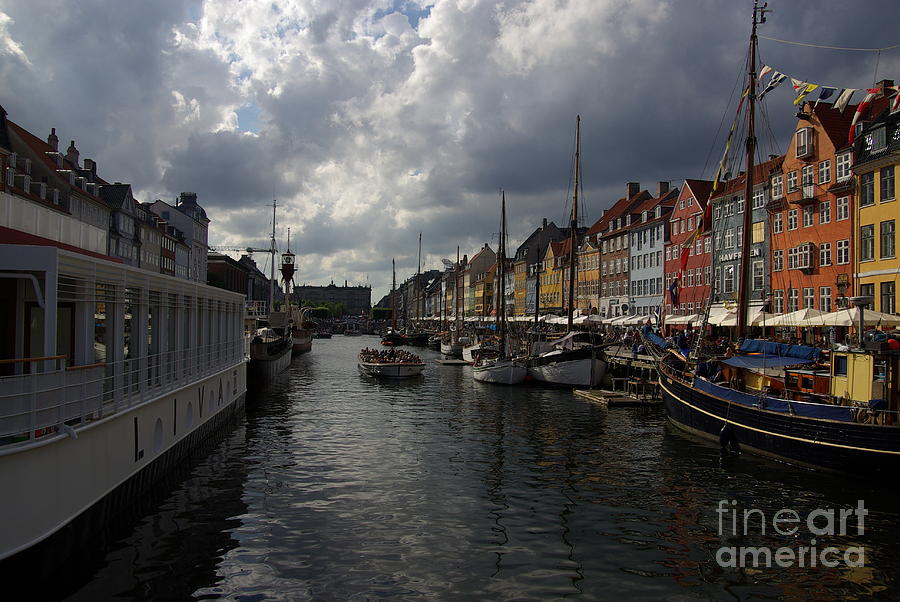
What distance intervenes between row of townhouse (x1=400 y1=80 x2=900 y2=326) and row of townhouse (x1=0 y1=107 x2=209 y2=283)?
39606 millimetres

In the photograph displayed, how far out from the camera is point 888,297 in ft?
123

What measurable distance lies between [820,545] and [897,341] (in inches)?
318

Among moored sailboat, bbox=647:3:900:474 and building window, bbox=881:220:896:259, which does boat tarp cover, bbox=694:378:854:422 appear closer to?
moored sailboat, bbox=647:3:900:474

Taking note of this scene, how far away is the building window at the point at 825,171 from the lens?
4497 cm

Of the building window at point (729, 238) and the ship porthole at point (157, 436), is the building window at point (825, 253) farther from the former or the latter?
the ship porthole at point (157, 436)

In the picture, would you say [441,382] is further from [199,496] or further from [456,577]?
[456,577]

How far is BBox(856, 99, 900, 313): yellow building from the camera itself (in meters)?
37.4

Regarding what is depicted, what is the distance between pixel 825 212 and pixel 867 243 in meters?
5.55

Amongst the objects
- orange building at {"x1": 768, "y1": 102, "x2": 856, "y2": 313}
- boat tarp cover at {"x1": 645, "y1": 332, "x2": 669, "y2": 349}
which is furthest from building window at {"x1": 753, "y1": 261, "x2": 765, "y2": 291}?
boat tarp cover at {"x1": 645, "y1": 332, "x2": 669, "y2": 349}

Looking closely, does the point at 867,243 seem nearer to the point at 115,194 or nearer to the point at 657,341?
the point at 657,341

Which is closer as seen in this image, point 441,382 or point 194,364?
point 194,364

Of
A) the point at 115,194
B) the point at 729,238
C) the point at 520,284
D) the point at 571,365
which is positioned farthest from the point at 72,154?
the point at 520,284

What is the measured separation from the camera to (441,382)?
5172 centimetres

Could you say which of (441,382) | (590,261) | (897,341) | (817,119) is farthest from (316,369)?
(897,341)
